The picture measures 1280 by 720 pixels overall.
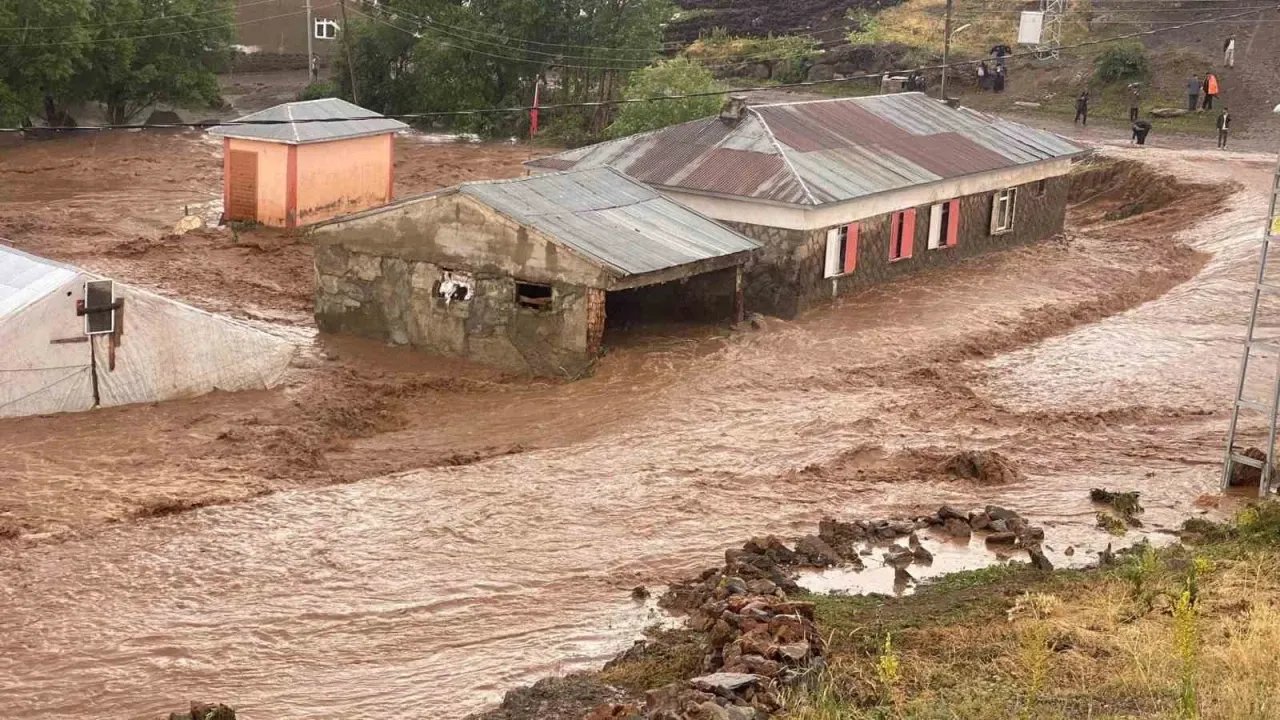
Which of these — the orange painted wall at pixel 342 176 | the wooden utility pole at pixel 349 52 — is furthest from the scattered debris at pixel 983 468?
the wooden utility pole at pixel 349 52

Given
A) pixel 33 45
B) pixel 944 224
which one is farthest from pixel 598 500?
pixel 33 45

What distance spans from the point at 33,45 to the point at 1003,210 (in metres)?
26.0

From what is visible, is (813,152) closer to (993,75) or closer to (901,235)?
(901,235)

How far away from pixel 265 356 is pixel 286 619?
316 inches

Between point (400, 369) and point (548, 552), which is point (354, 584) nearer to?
point (548, 552)

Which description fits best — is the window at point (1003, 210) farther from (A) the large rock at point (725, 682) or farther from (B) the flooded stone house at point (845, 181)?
(A) the large rock at point (725, 682)

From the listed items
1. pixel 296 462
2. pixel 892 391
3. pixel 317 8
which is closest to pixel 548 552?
pixel 296 462

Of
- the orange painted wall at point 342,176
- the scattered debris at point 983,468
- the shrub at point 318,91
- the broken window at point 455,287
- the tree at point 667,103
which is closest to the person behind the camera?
the scattered debris at point 983,468

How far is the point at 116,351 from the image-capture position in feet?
66.5

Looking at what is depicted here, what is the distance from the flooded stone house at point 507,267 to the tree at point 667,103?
1358 centimetres

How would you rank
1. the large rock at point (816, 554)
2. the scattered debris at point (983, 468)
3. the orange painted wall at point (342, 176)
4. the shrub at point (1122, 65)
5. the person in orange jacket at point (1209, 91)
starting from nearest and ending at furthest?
the large rock at point (816, 554)
the scattered debris at point (983, 468)
the orange painted wall at point (342, 176)
the person in orange jacket at point (1209, 91)
the shrub at point (1122, 65)

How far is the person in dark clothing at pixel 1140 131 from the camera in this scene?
41.1m

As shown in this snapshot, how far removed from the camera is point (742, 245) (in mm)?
25000

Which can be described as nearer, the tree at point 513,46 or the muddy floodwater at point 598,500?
the muddy floodwater at point 598,500
